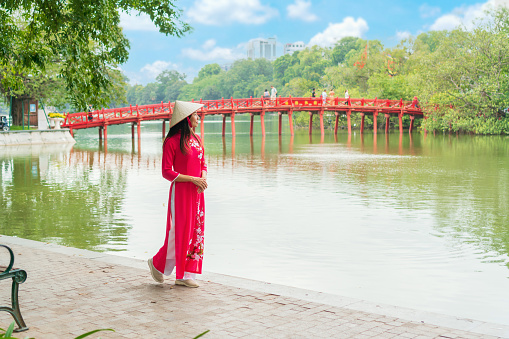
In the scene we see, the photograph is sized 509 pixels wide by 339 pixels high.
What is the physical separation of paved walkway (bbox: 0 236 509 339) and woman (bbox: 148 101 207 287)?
0.69 ft

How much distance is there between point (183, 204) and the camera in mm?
6129

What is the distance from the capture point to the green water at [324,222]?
26.2 ft

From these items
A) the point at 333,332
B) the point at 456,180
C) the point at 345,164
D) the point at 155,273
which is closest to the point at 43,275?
the point at 155,273

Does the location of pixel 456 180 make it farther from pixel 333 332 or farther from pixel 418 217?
pixel 333 332

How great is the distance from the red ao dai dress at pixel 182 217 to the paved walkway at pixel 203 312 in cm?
24

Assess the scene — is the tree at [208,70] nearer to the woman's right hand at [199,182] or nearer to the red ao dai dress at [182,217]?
the red ao dai dress at [182,217]

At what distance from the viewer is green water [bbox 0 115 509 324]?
26.2 feet

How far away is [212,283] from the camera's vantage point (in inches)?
245

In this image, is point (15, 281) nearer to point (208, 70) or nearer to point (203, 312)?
point (203, 312)

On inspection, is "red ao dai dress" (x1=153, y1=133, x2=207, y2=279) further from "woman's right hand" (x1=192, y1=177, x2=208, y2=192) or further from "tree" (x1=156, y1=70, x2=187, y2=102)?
"tree" (x1=156, y1=70, x2=187, y2=102)

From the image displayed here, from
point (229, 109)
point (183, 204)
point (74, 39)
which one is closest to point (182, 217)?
point (183, 204)

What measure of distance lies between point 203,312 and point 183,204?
1.26 metres

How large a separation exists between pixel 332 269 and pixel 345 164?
16766mm

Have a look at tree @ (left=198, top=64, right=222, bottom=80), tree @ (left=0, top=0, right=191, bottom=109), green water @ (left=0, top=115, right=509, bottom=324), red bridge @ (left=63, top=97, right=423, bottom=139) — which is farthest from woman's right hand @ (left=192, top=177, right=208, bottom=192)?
tree @ (left=198, top=64, right=222, bottom=80)
